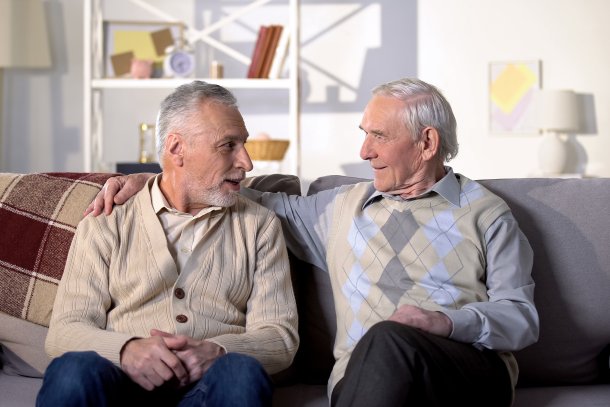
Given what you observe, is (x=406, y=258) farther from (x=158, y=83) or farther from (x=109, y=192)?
(x=158, y=83)

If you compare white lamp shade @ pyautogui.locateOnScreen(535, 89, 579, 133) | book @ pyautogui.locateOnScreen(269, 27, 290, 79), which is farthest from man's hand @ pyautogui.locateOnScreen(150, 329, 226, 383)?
white lamp shade @ pyautogui.locateOnScreen(535, 89, 579, 133)

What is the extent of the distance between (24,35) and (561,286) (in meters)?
4.17

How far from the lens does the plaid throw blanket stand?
89.1 inches

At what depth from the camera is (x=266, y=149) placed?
4973 millimetres

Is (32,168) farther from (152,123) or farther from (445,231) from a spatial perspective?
(445,231)

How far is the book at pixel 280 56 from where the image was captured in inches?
203

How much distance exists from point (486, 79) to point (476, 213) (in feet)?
12.3

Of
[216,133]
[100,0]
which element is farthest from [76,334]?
[100,0]

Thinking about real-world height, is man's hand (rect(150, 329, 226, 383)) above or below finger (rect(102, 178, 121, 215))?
below

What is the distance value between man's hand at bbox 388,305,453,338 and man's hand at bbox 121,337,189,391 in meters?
0.46

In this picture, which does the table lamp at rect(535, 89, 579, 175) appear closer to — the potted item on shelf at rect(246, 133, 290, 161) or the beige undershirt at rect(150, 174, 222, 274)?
the potted item on shelf at rect(246, 133, 290, 161)

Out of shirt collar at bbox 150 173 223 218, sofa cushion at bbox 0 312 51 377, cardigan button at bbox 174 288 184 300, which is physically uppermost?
shirt collar at bbox 150 173 223 218

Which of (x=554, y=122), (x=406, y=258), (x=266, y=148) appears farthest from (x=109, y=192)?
(x=554, y=122)

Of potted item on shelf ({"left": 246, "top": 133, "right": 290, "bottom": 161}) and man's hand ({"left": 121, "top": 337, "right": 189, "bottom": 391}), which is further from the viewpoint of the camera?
potted item on shelf ({"left": 246, "top": 133, "right": 290, "bottom": 161})
